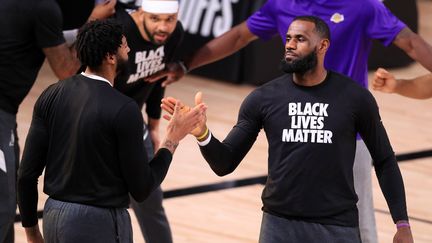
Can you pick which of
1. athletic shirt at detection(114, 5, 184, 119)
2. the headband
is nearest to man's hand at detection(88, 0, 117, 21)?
athletic shirt at detection(114, 5, 184, 119)

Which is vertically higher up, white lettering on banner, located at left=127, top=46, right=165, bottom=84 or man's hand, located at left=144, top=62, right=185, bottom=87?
white lettering on banner, located at left=127, top=46, right=165, bottom=84

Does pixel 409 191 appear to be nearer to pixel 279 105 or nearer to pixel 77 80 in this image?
pixel 279 105

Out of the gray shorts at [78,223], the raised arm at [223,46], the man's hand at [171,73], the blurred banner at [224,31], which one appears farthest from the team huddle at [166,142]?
the blurred banner at [224,31]

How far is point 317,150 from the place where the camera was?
4.76m

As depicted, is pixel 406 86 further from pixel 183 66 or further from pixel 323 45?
pixel 183 66

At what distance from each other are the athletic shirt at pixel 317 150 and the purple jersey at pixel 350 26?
2.95ft

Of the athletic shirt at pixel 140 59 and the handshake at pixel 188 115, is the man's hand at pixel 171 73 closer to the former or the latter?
the athletic shirt at pixel 140 59

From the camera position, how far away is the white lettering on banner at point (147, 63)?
624 centimetres

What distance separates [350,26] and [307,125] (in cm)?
119

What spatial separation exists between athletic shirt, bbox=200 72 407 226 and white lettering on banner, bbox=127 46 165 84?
149 centimetres

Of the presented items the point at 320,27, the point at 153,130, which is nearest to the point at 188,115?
the point at 320,27

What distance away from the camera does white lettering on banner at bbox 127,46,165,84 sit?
6242mm

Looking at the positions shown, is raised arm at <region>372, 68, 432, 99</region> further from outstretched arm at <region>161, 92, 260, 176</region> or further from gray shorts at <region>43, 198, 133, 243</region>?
gray shorts at <region>43, 198, 133, 243</region>

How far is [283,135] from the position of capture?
Result: 481 cm
